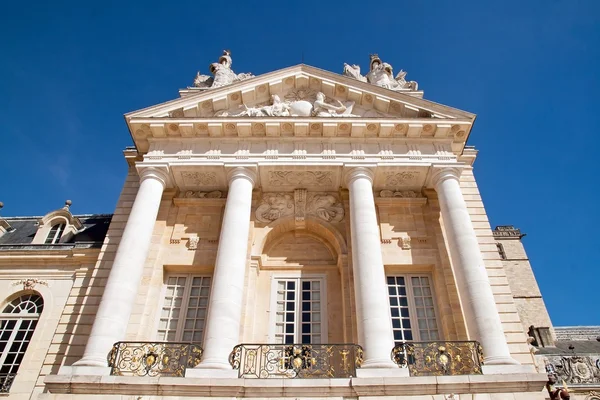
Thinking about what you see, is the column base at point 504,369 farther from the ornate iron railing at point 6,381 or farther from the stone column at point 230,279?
the ornate iron railing at point 6,381

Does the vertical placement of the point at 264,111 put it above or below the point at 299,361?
above

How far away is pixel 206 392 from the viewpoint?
8773mm

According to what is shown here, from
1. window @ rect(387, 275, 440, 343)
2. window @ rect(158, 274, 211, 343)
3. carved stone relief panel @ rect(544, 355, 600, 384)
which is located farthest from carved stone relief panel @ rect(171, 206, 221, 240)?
carved stone relief panel @ rect(544, 355, 600, 384)

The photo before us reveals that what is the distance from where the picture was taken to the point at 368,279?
10.7 meters

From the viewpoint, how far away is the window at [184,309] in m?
11.9

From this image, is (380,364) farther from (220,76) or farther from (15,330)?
(220,76)

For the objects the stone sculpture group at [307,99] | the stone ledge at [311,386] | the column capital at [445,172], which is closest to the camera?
the stone ledge at [311,386]

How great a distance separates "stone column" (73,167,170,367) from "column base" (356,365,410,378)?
558 cm

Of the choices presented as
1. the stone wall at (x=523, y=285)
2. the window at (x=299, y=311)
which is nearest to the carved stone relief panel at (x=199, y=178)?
the window at (x=299, y=311)

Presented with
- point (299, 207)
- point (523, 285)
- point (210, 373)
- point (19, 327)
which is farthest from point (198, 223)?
point (523, 285)

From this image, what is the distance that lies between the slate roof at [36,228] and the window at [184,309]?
4.31 m

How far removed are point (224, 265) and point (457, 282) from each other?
A: 6017mm

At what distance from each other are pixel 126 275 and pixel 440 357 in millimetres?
7765

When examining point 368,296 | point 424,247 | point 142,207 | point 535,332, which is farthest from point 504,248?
point 142,207
